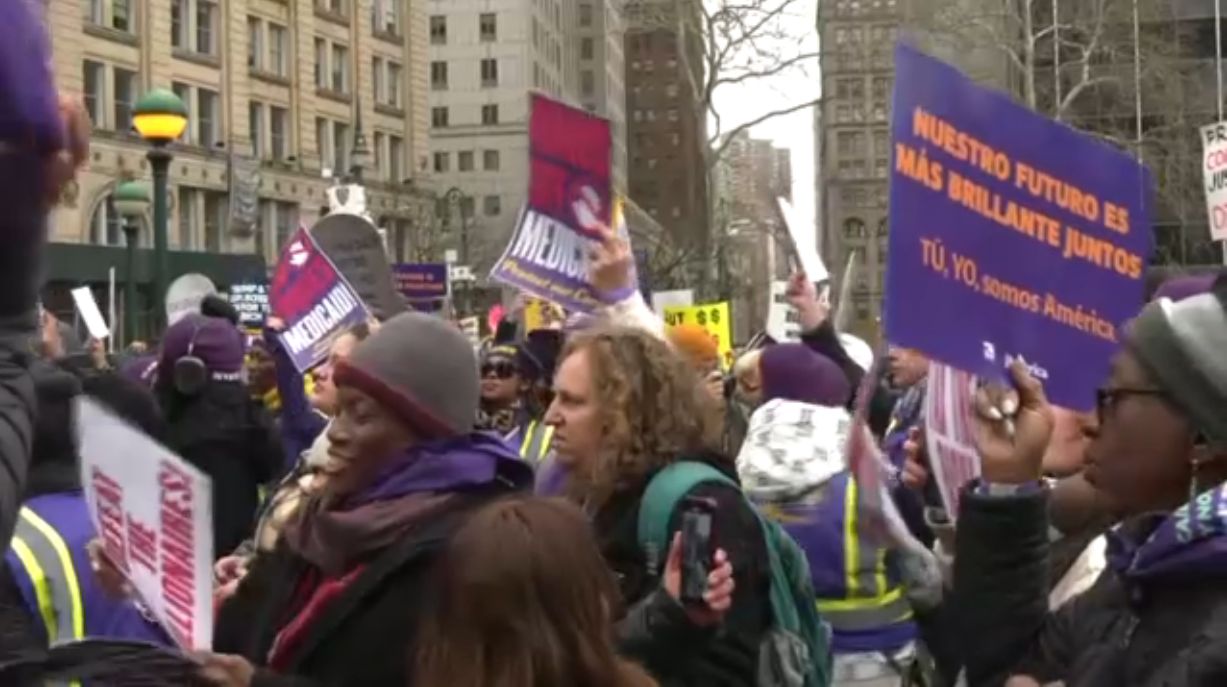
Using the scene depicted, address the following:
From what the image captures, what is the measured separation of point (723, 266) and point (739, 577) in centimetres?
3422

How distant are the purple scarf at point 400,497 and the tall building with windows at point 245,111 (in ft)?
127

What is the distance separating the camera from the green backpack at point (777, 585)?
4062 millimetres

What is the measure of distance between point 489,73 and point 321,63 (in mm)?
43209

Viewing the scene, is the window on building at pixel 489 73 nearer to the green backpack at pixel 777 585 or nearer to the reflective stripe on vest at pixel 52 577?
the green backpack at pixel 777 585

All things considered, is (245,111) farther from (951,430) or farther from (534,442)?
(951,430)

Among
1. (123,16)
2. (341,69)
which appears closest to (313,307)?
(123,16)

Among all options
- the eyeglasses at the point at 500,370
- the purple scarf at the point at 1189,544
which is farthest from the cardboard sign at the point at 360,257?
the purple scarf at the point at 1189,544

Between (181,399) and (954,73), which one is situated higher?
(954,73)

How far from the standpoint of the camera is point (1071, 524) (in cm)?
397

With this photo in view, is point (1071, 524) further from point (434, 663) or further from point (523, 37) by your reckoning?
point (523, 37)

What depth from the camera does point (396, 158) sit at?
68.9 meters

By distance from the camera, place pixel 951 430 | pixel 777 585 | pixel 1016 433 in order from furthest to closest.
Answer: pixel 777 585 → pixel 951 430 → pixel 1016 433

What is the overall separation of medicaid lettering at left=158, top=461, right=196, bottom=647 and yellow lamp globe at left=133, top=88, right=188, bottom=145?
11937 millimetres

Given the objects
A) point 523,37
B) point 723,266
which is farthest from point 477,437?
point 523,37
